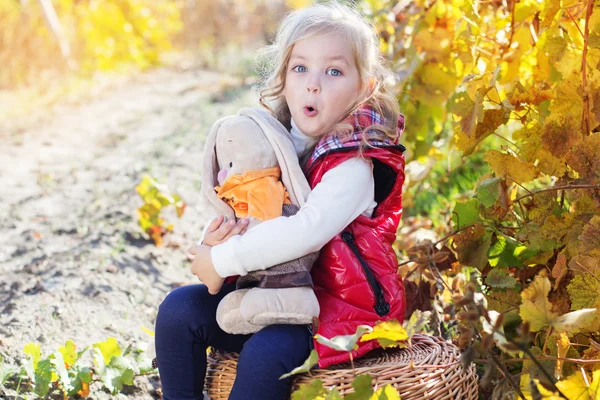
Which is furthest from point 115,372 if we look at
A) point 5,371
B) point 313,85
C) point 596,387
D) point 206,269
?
point 596,387

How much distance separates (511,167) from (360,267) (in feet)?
1.57

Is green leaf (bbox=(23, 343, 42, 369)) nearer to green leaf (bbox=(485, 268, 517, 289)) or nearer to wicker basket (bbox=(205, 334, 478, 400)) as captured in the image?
wicker basket (bbox=(205, 334, 478, 400))

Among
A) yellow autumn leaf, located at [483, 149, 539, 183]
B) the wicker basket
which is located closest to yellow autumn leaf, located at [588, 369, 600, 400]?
the wicker basket

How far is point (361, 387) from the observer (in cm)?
134

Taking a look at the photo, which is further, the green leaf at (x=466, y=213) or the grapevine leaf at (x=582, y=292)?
the green leaf at (x=466, y=213)

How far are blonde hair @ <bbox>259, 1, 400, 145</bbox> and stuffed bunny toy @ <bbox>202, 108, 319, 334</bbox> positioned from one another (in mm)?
173

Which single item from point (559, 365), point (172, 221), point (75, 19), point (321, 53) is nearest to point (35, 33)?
point (75, 19)

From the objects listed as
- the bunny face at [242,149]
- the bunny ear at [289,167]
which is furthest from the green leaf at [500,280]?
the bunny face at [242,149]

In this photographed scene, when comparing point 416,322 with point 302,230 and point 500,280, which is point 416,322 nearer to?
point 500,280

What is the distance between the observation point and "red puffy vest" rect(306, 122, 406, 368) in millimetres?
1706

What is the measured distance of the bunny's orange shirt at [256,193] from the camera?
1.73 metres

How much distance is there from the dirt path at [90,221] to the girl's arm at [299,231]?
27.9 inches

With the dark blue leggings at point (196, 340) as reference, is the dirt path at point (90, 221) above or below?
below

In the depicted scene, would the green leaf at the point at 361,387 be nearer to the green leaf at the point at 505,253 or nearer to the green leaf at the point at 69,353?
the green leaf at the point at 505,253
